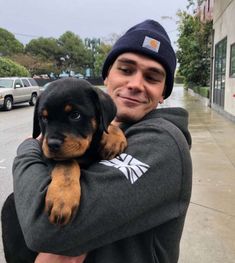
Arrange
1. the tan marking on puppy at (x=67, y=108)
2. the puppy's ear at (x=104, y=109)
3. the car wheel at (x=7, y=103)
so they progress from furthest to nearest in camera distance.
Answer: the car wheel at (x=7, y=103) < the puppy's ear at (x=104, y=109) < the tan marking on puppy at (x=67, y=108)

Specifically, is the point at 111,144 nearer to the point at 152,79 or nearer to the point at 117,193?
the point at 117,193

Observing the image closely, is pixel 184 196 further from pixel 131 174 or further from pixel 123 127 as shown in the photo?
pixel 123 127

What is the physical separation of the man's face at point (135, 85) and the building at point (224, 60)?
12.4m

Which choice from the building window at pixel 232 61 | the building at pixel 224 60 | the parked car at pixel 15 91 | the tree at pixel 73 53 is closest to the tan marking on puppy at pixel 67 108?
the building at pixel 224 60

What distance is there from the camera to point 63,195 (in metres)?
1.56

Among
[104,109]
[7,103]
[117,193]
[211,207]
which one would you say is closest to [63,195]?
A: [117,193]

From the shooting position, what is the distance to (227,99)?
1575cm

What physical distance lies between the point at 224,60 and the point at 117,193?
17010mm

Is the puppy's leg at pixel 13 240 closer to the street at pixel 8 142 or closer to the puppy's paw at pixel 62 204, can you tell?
the puppy's paw at pixel 62 204

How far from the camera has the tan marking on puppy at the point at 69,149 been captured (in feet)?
5.67

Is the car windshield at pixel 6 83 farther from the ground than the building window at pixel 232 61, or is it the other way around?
the building window at pixel 232 61

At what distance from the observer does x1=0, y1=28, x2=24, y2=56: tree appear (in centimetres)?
6794

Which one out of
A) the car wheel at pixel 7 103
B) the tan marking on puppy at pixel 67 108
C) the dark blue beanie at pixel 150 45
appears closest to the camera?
the tan marking on puppy at pixel 67 108

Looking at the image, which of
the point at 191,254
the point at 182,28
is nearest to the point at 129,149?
the point at 191,254
